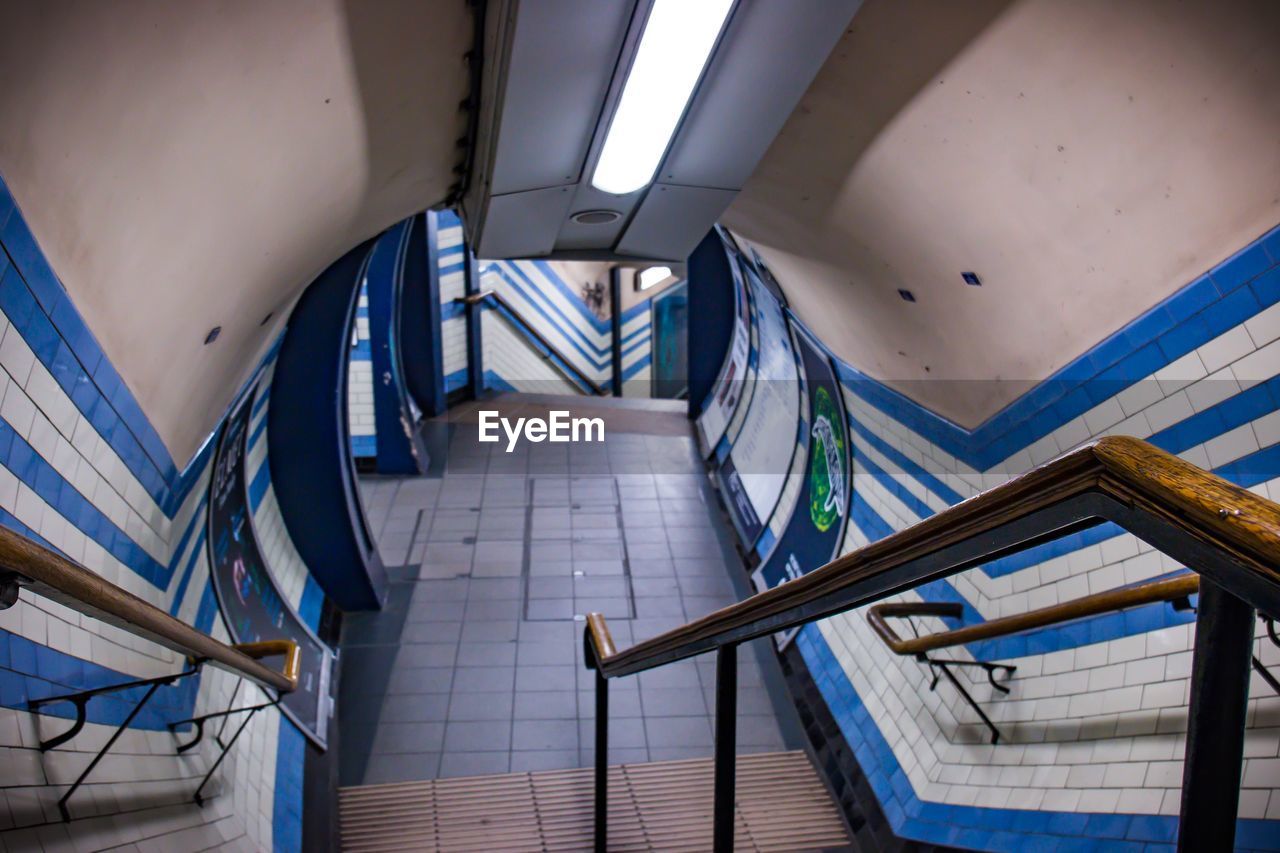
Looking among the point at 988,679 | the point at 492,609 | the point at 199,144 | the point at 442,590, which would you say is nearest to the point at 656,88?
the point at 199,144

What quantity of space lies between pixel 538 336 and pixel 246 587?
932 centimetres

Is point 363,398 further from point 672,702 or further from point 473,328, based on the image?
point 672,702

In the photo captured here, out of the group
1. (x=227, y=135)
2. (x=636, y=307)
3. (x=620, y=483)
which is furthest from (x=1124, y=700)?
(x=636, y=307)

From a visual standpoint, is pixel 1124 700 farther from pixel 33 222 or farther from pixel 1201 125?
pixel 33 222

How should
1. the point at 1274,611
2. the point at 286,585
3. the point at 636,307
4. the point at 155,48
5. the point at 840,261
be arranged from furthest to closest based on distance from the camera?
1. the point at 636,307
2. the point at 286,585
3. the point at 840,261
4. the point at 155,48
5. the point at 1274,611

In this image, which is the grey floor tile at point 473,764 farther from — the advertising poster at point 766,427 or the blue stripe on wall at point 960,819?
the advertising poster at point 766,427

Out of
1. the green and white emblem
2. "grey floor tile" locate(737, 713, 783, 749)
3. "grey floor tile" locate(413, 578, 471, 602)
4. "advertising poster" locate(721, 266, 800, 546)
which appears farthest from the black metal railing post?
"advertising poster" locate(721, 266, 800, 546)

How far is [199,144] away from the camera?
239cm

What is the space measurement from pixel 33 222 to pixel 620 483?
23.8 feet

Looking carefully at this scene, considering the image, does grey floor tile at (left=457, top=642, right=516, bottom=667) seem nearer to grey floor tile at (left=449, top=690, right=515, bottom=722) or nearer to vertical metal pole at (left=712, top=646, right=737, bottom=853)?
grey floor tile at (left=449, top=690, right=515, bottom=722)

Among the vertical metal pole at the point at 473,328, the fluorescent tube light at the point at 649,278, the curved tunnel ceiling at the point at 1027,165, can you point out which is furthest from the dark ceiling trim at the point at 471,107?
the fluorescent tube light at the point at 649,278

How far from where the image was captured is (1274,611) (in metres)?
0.80

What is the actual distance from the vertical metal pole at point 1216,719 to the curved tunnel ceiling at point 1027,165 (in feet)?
6.30

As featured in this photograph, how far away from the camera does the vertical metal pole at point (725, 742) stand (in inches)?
91.0
